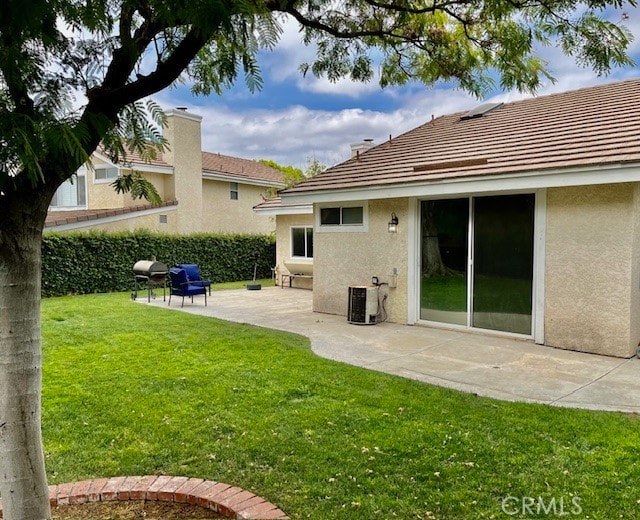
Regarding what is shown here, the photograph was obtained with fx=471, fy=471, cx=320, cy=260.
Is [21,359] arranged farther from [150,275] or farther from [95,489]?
[150,275]

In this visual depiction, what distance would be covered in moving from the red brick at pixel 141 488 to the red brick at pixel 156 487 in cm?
3

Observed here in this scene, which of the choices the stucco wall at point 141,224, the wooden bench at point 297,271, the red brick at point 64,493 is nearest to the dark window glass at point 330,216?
the wooden bench at point 297,271

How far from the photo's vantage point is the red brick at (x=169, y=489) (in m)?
3.45

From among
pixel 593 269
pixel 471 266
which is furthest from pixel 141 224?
pixel 593 269

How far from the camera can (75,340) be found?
867 centimetres

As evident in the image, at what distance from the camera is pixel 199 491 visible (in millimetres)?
3465

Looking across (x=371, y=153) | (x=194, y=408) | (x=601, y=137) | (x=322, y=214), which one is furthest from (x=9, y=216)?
(x=371, y=153)

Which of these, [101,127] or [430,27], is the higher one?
[430,27]

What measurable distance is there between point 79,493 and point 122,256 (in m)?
14.6

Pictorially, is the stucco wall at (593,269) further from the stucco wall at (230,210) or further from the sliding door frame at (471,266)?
the stucco wall at (230,210)

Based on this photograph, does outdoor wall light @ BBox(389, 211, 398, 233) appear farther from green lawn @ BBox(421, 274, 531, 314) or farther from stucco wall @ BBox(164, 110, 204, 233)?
stucco wall @ BBox(164, 110, 204, 233)

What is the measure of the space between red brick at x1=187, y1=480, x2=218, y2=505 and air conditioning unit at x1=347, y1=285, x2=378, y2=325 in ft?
23.4

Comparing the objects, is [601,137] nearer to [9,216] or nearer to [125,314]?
[9,216]

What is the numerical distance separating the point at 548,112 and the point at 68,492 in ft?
38.7
